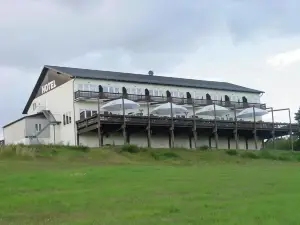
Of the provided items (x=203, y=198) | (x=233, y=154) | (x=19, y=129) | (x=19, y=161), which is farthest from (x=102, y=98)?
(x=203, y=198)

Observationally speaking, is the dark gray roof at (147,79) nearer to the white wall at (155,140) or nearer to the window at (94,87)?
the window at (94,87)

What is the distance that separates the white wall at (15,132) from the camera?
194 feet

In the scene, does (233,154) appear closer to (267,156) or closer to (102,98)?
(267,156)

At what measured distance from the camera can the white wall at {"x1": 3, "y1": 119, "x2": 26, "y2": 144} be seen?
5928cm

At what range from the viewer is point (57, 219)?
39.9 ft

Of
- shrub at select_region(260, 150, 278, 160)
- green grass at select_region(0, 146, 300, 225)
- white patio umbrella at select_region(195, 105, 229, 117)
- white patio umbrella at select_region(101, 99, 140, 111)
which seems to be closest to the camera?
green grass at select_region(0, 146, 300, 225)

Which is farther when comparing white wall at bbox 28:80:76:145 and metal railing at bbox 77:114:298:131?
white wall at bbox 28:80:76:145

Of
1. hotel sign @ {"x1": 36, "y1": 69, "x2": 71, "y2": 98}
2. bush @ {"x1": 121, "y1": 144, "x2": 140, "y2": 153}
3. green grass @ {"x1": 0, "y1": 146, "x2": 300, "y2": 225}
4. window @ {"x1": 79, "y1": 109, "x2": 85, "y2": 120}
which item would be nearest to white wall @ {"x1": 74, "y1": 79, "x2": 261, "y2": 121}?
window @ {"x1": 79, "y1": 109, "x2": 85, "y2": 120}

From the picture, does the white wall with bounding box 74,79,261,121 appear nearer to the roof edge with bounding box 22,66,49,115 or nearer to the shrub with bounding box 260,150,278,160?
the roof edge with bounding box 22,66,49,115

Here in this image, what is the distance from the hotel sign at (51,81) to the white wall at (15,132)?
6.31 meters

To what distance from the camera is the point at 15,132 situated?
61.2 meters

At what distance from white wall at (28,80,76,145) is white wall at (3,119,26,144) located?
3.30 m

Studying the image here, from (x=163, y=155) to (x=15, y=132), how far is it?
2368 cm

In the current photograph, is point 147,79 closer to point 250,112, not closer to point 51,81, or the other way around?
point 51,81
